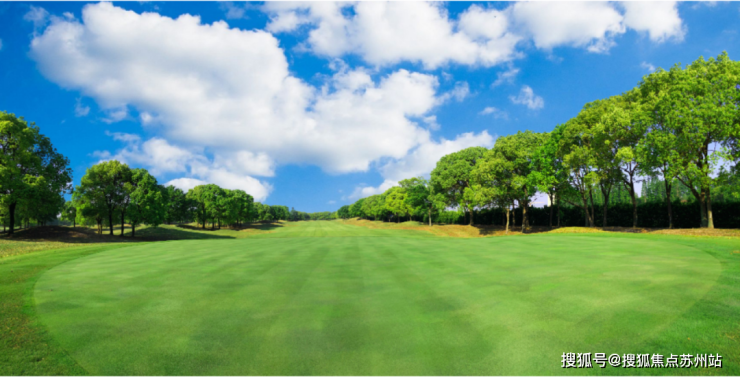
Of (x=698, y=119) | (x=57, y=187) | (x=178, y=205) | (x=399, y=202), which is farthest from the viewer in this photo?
(x=399, y=202)

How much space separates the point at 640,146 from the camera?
3216cm

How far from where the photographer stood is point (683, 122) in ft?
94.2

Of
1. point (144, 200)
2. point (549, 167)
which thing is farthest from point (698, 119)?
point (144, 200)

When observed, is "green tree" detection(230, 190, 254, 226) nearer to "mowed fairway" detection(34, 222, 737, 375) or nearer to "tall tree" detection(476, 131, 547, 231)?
"tall tree" detection(476, 131, 547, 231)

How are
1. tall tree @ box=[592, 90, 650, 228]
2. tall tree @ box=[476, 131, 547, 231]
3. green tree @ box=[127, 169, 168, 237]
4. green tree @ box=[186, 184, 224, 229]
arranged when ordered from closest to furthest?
tall tree @ box=[592, 90, 650, 228] < tall tree @ box=[476, 131, 547, 231] < green tree @ box=[127, 169, 168, 237] < green tree @ box=[186, 184, 224, 229]

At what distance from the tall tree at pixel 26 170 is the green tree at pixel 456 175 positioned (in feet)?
204

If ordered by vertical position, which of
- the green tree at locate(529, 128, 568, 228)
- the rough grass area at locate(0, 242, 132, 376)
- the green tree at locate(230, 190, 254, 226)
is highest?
the green tree at locate(529, 128, 568, 228)

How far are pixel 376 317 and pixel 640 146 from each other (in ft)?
126

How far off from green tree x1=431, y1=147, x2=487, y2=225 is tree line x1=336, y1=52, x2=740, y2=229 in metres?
6.00

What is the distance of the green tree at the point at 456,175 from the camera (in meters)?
60.8

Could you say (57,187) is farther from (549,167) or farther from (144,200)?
(549,167)

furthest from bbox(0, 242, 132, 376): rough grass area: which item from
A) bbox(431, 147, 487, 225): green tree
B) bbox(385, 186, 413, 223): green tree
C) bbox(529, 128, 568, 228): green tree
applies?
bbox(385, 186, 413, 223): green tree

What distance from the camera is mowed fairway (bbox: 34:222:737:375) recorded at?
5684 millimetres

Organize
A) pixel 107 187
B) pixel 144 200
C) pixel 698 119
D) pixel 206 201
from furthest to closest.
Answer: pixel 206 201
pixel 144 200
pixel 107 187
pixel 698 119
